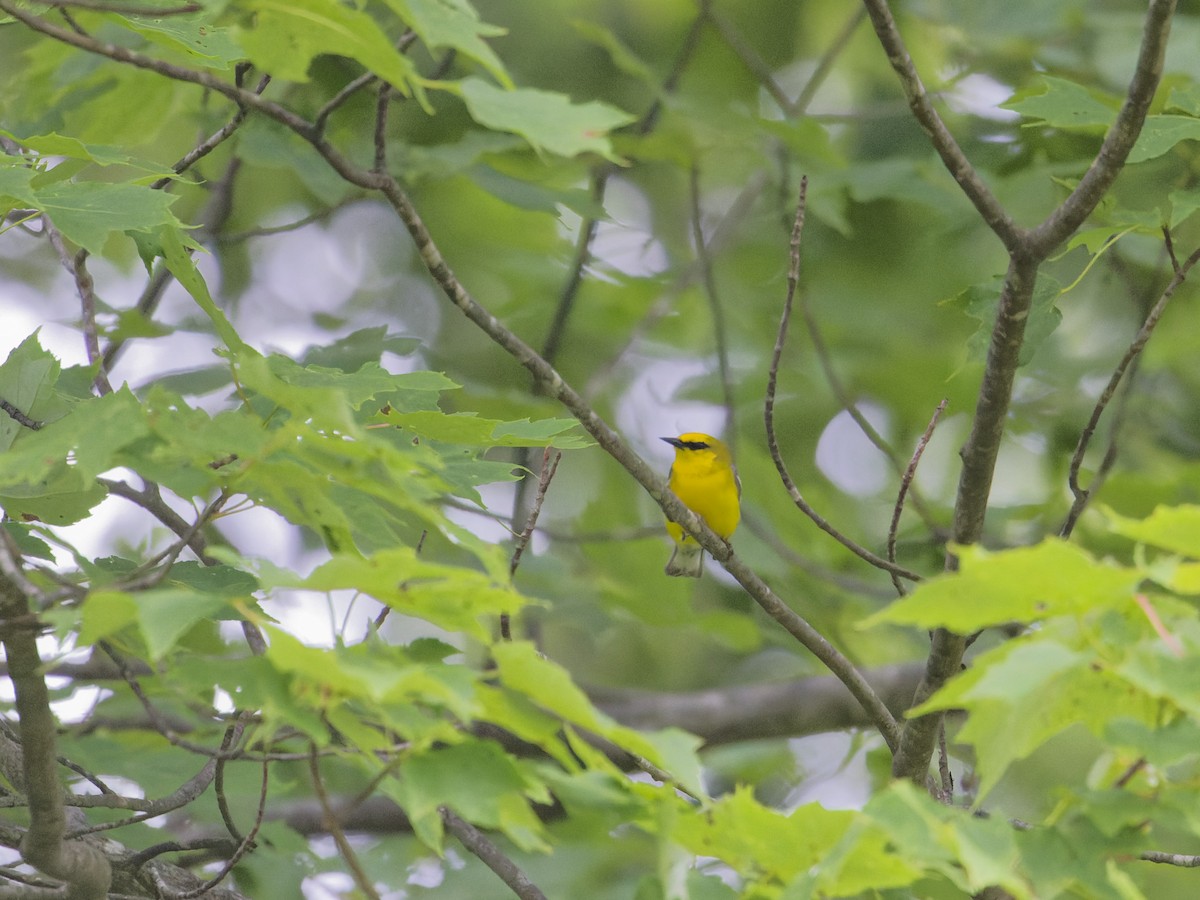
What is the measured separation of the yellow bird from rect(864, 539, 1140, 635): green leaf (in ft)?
15.2

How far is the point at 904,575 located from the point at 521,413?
318 cm

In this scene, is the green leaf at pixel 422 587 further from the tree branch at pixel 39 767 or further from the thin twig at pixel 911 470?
the thin twig at pixel 911 470

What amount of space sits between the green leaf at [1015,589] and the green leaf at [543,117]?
84 centimetres

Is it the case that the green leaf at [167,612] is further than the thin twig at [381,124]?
No

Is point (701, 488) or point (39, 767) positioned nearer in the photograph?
point (39, 767)

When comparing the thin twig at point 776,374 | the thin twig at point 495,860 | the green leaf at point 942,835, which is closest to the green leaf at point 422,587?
the green leaf at point 942,835

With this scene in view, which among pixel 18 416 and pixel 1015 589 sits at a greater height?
pixel 18 416

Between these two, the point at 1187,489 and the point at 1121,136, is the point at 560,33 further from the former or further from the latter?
the point at 1121,136

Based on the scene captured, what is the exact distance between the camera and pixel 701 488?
6770 millimetres

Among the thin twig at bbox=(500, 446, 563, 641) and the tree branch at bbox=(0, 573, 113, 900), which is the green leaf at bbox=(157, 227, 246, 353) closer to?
the tree branch at bbox=(0, 573, 113, 900)

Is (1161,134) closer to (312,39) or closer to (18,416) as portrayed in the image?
(312,39)

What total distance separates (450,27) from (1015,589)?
47.0 inches

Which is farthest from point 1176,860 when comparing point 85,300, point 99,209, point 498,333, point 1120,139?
point 85,300

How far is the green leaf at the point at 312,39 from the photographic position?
179 cm
